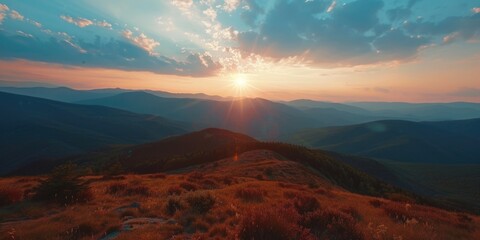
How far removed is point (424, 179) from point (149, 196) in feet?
Result: 582

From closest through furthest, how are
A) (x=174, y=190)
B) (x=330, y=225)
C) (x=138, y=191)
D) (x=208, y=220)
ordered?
(x=330, y=225), (x=208, y=220), (x=138, y=191), (x=174, y=190)

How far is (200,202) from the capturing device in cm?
1168

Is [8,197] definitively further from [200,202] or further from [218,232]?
[218,232]

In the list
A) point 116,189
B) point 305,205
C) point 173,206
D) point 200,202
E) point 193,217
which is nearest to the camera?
point 193,217

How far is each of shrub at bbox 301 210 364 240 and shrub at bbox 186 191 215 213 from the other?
3.71 m

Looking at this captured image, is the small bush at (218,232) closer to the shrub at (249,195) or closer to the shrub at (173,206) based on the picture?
the shrub at (173,206)

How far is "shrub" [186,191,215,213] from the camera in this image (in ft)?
36.9

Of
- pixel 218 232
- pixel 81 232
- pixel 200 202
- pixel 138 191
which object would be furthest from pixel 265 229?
pixel 138 191

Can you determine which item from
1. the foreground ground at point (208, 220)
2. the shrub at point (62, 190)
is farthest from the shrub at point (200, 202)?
the shrub at point (62, 190)

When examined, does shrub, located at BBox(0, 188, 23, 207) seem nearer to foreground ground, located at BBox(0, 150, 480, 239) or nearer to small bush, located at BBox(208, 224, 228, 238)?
foreground ground, located at BBox(0, 150, 480, 239)

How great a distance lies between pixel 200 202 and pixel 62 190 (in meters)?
6.82

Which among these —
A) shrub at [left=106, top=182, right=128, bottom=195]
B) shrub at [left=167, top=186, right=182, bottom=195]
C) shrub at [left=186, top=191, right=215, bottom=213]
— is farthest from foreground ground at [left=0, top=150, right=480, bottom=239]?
shrub at [left=106, top=182, right=128, bottom=195]

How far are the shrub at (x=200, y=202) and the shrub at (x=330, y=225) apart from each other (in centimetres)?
371

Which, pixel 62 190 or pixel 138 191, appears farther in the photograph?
pixel 138 191
